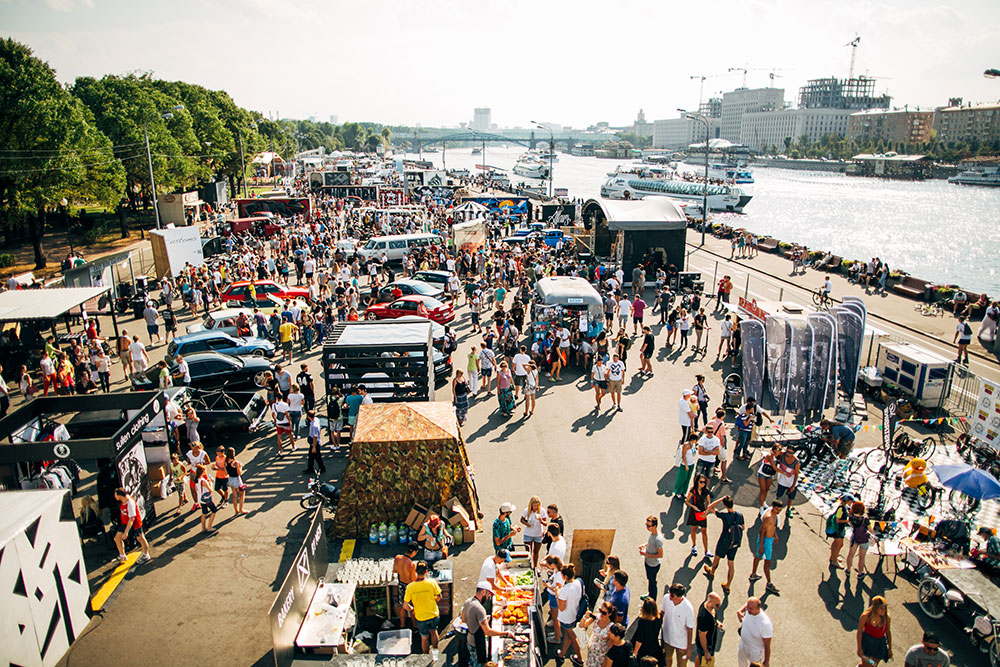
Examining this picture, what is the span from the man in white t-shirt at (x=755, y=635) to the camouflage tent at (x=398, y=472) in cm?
485

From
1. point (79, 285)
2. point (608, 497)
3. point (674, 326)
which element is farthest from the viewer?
point (79, 285)

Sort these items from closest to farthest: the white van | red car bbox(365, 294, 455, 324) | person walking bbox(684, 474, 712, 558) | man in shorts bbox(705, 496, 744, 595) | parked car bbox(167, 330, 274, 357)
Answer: man in shorts bbox(705, 496, 744, 595) → person walking bbox(684, 474, 712, 558) → parked car bbox(167, 330, 274, 357) → red car bbox(365, 294, 455, 324) → the white van

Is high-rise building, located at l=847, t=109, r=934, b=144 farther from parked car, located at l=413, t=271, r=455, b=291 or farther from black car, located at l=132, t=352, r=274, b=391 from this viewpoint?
black car, located at l=132, t=352, r=274, b=391

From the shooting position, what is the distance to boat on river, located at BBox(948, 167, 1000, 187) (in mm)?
118375


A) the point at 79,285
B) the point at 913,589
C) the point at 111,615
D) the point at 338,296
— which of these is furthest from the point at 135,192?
the point at 913,589

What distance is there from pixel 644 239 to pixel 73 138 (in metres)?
32.0

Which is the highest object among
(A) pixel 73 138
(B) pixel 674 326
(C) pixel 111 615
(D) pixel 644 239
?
(A) pixel 73 138

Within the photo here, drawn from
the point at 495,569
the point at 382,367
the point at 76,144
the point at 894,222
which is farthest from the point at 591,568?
the point at 894,222

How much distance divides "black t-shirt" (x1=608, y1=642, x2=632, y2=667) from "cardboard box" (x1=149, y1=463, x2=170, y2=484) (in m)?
9.56

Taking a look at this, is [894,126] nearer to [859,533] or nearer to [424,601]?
[859,533]

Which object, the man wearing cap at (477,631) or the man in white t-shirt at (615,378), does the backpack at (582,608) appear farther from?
the man in white t-shirt at (615,378)

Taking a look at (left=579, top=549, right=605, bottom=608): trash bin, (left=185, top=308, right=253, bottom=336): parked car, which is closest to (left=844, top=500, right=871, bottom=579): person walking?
(left=579, top=549, right=605, bottom=608): trash bin

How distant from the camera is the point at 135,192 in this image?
52500 millimetres

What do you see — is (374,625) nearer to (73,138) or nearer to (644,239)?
(644,239)
